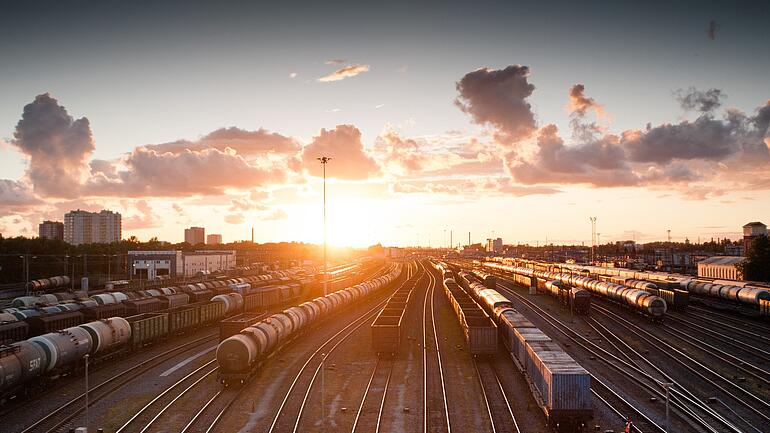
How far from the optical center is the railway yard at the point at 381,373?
26094mm

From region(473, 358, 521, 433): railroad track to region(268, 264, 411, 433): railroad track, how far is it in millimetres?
8729

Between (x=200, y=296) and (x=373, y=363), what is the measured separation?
3594 cm

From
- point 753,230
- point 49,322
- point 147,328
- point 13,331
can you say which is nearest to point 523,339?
point 147,328

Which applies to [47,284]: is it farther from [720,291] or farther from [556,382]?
[720,291]

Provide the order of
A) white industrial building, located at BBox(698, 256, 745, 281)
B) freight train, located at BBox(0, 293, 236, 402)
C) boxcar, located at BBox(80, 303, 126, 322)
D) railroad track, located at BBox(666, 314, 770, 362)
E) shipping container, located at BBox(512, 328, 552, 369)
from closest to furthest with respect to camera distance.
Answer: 1. freight train, located at BBox(0, 293, 236, 402)
2. shipping container, located at BBox(512, 328, 552, 369)
3. railroad track, located at BBox(666, 314, 770, 362)
4. boxcar, located at BBox(80, 303, 126, 322)
5. white industrial building, located at BBox(698, 256, 745, 281)

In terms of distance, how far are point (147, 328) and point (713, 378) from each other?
4196 centimetres

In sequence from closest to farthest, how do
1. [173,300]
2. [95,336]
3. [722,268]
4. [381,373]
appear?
[95,336]
[381,373]
[173,300]
[722,268]

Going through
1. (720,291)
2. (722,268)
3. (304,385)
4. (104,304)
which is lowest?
(304,385)

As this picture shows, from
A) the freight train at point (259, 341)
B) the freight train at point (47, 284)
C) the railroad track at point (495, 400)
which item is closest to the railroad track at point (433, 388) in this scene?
the railroad track at point (495, 400)

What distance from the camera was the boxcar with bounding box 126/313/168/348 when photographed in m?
40.5

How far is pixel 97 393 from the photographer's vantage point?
31250 mm

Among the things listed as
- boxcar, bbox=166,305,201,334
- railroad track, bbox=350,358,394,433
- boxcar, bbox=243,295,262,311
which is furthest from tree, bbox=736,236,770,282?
boxcar, bbox=166,305,201,334

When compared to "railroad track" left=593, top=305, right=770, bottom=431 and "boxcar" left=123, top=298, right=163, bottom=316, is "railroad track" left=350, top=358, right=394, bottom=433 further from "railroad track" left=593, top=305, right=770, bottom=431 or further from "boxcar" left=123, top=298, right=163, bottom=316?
"boxcar" left=123, top=298, right=163, bottom=316

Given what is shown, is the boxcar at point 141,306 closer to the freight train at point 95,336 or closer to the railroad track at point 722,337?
the freight train at point 95,336
